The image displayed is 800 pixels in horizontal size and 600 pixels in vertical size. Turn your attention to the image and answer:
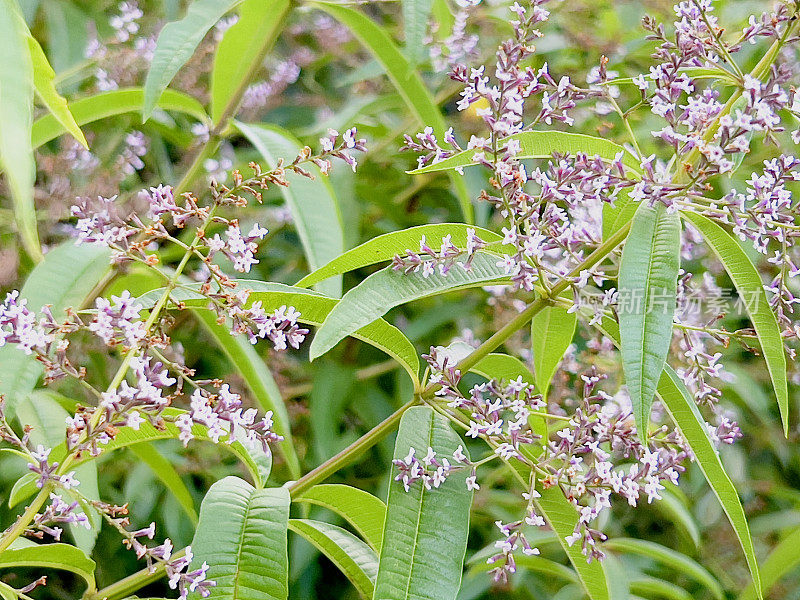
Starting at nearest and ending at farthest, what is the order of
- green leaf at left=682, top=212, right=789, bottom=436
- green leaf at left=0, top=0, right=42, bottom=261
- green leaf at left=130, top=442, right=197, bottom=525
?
1. green leaf at left=0, top=0, right=42, bottom=261
2. green leaf at left=682, top=212, right=789, bottom=436
3. green leaf at left=130, top=442, right=197, bottom=525

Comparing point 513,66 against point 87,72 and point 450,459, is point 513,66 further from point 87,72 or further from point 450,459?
point 87,72

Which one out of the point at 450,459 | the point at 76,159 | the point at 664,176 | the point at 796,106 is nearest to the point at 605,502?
the point at 450,459

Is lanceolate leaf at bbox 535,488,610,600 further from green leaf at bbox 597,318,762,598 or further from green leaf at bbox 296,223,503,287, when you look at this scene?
green leaf at bbox 296,223,503,287

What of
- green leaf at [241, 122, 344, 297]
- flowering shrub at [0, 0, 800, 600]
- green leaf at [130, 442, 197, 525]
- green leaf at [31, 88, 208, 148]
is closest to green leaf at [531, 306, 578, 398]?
flowering shrub at [0, 0, 800, 600]

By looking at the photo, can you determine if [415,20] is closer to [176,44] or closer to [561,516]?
[176,44]

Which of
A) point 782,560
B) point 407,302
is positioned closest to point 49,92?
point 407,302

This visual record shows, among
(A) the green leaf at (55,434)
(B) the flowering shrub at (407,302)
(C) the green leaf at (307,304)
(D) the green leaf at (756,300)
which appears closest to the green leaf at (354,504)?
(B) the flowering shrub at (407,302)

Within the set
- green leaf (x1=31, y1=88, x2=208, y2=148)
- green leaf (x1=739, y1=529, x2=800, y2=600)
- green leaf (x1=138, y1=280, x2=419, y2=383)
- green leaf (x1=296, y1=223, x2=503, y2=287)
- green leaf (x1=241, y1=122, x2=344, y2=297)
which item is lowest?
green leaf (x1=739, y1=529, x2=800, y2=600)
